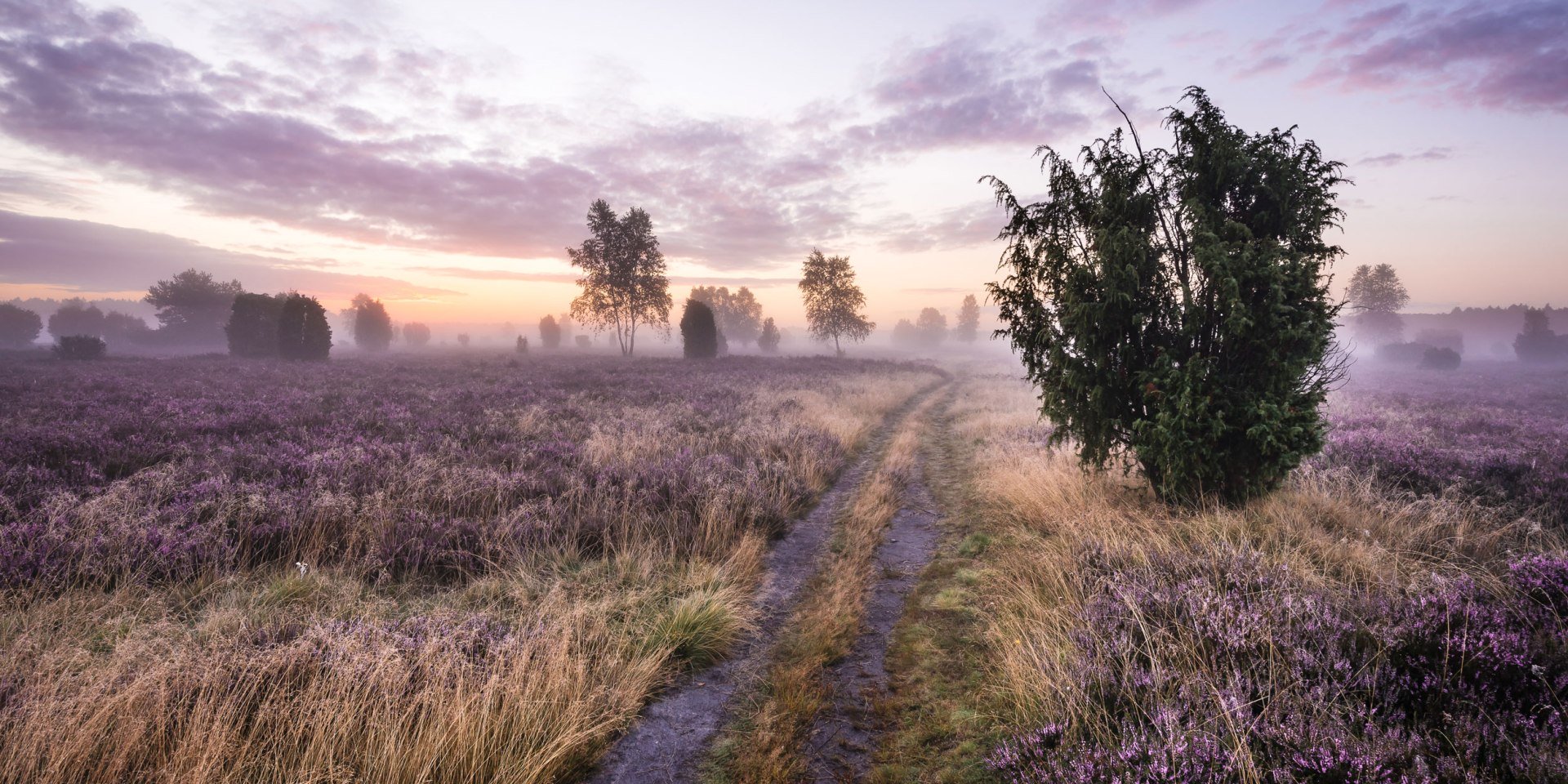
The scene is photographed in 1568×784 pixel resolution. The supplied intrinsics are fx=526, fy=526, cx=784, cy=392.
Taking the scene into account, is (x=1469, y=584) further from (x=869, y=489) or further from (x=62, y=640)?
(x=62, y=640)

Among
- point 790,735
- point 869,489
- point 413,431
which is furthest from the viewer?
point 413,431

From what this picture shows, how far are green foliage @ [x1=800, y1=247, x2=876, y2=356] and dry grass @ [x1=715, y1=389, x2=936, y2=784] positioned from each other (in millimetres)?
47738

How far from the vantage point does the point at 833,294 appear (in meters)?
55.2

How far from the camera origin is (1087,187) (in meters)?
6.86

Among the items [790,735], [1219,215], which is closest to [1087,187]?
[1219,215]

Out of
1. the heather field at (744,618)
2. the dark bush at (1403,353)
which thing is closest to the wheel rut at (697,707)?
the heather field at (744,618)

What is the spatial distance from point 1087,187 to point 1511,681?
585 centimetres

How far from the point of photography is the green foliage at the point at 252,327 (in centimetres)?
3606

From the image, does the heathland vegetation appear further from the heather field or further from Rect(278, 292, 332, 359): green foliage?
Rect(278, 292, 332, 359): green foliage

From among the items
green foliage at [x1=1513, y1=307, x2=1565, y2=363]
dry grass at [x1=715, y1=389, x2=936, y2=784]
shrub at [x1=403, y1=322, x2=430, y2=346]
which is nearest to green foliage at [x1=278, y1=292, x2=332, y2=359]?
dry grass at [x1=715, y1=389, x2=936, y2=784]

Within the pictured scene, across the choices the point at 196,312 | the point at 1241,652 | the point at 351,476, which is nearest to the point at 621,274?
the point at 351,476

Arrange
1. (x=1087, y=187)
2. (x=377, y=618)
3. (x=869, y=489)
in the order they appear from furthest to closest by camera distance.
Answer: (x=869, y=489), (x=1087, y=187), (x=377, y=618)

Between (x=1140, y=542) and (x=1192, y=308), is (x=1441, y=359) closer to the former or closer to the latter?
(x=1192, y=308)

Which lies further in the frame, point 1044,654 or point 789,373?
point 789,373
